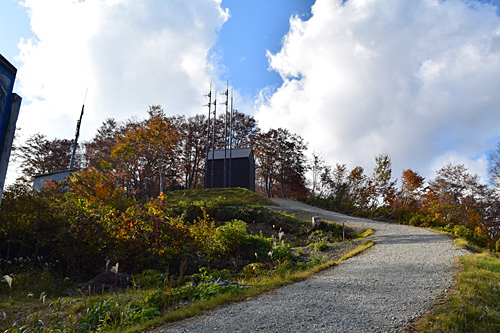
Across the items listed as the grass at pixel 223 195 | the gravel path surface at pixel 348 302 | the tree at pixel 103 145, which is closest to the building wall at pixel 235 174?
the grass at pixel 223 195

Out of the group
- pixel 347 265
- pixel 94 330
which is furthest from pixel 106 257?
pixel 347 265

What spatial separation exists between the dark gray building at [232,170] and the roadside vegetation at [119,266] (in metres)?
15.4

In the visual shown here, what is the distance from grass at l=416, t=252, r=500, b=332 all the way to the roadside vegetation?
2.14 m

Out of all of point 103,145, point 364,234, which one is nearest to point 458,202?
point 364,234

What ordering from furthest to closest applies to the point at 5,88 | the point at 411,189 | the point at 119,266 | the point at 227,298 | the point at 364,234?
the point at 411,189, the point at 364,234, the point at 119,266, the point at 227,298, the point at 5,88

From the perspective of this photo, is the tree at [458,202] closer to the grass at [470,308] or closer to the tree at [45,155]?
the grass at [470,308]

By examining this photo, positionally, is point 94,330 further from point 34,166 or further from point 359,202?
point 34,166

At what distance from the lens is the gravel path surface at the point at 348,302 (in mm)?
2982

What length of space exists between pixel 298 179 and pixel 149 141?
16.4 m

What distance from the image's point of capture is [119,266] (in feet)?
18.9

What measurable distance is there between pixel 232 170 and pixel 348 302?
20577 mm

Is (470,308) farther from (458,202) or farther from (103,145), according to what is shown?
(103,145)

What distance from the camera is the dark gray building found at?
23812 mm

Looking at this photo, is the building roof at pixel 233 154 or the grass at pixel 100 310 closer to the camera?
the grass at pixel 100 310
